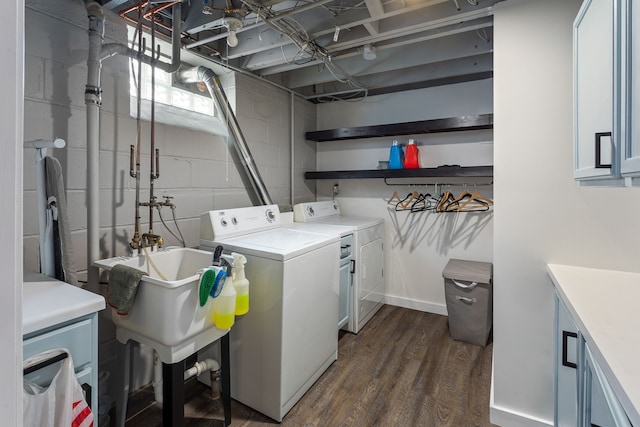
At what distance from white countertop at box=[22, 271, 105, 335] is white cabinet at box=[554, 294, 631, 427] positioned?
1452 millimetres

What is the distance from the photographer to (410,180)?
3.17m

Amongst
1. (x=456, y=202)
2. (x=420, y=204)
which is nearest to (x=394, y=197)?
(x=420, y=204)

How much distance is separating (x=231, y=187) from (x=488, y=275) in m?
2.14

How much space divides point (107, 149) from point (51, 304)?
3.36ft

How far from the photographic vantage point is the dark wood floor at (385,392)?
1.71 metres

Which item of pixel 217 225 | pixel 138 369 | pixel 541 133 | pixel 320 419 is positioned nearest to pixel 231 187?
pixel 217 225

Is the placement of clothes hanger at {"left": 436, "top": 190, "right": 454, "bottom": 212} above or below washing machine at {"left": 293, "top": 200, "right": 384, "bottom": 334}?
above

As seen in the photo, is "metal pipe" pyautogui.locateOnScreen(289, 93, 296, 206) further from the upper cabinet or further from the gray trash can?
the upper cabinet

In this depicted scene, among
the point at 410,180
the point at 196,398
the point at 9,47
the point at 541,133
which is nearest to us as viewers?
the point at 9,47

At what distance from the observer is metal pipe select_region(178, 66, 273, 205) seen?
2.20 metres

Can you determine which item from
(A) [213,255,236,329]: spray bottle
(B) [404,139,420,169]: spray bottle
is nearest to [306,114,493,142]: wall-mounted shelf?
(B) [404,139,420,169]: spray bottle

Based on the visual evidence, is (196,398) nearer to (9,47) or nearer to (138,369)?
(138,369)

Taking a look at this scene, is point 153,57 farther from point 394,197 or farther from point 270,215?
point 394,197

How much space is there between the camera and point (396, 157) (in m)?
3.05
